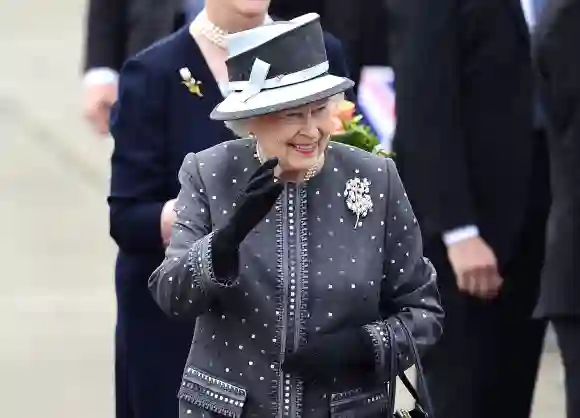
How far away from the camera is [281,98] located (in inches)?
109

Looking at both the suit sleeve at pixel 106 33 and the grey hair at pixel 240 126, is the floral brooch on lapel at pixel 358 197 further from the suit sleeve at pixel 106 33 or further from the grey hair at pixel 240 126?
the suit sleeve at pixel 106 33

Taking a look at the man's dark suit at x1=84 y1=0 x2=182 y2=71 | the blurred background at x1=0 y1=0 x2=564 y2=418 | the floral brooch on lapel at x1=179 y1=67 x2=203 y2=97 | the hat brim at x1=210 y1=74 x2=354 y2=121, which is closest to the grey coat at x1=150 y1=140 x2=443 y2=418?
the hat brim at x1=210 y1=74 x2=354 y2=121

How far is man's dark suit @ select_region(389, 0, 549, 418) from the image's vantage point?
383 cm

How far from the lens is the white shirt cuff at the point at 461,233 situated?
3.82 metres

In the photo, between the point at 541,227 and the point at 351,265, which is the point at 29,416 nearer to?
the point at 541,227

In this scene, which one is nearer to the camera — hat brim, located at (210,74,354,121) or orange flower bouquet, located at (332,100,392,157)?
hat brim, located at (210,74,354,121)

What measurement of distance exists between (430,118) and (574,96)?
1.73 feet

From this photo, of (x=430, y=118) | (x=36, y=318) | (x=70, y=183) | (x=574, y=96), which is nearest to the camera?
(x=574, y=96)

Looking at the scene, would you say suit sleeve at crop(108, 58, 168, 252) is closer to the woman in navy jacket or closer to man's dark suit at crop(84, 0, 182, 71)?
the woman in navy jacket

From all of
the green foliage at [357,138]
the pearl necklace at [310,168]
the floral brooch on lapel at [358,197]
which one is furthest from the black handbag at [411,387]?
the green foliage at [357,138]

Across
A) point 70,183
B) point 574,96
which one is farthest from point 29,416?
point 70,183

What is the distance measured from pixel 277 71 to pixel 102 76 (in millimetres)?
1858

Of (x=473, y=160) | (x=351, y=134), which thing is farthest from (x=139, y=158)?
(x=473, y=160)

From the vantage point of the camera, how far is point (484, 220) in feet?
12.9
